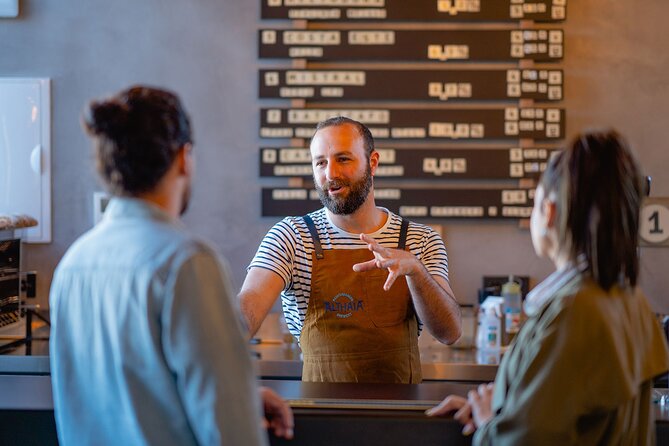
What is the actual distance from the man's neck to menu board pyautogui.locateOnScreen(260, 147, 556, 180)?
154 centimetres

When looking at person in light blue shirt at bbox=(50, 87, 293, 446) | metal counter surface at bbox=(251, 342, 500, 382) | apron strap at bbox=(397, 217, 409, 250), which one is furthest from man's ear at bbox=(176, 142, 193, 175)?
metal counter surface at bbox=(251, 342, 500, 382)

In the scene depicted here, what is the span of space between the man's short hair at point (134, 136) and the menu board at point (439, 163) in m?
2.79

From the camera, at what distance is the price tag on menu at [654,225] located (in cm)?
409

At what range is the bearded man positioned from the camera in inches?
93.9

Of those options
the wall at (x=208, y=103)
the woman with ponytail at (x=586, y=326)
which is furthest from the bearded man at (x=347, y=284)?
the wall at (x=208, y=103)

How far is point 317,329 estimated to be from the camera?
7.97 ft

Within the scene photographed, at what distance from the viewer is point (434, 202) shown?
4090mm

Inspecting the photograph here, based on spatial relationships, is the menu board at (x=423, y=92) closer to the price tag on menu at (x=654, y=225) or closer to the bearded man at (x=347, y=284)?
the price tag on menu at (x=654, y=225)

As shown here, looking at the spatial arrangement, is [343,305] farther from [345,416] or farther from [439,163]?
[439,163]

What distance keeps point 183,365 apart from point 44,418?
767 millimetres

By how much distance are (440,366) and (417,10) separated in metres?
1.75

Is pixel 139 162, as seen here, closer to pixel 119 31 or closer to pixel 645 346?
pixel 645 346

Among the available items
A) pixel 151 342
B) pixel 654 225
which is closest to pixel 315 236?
pixel 151 342

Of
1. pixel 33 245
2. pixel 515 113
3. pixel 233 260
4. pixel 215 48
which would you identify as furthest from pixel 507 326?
pixel 33 245
